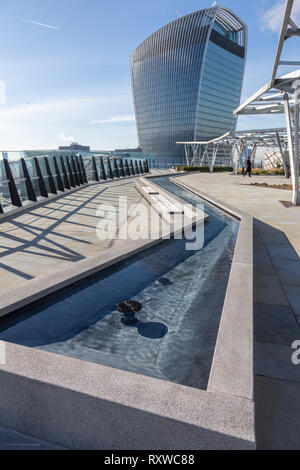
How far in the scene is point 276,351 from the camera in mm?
3156

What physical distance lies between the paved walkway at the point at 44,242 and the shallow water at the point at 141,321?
1157 millimetres

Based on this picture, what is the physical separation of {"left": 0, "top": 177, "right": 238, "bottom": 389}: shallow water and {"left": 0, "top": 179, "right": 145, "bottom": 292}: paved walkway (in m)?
1.16

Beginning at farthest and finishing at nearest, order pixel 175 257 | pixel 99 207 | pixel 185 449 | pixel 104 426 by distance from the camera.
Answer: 1. pixel 99 207
2. pixel 175 257
3. pixel 104 426
4. pixel 185 449

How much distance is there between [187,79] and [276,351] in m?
111

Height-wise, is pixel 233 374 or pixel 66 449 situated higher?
pixel 233 374

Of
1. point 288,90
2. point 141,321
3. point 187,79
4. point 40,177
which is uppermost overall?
point 187,79

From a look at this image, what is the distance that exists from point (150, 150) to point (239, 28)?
55447 mm

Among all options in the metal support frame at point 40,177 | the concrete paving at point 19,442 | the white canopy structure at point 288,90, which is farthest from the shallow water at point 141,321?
the metal support frame at point 40,177

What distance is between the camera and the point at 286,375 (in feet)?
9.14

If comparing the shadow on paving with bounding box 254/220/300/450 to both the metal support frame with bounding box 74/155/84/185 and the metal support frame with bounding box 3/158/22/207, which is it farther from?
the metal support frame with bounding box 74/155/84/185

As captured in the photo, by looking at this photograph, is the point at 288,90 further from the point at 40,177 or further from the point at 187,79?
the point at 187,79

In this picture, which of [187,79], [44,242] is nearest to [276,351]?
[44,242]
